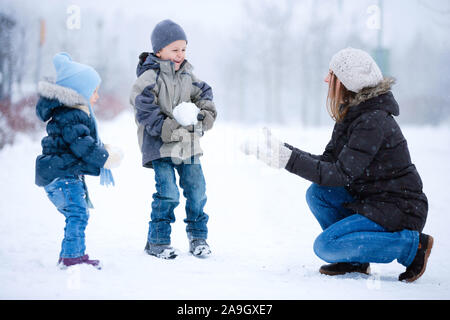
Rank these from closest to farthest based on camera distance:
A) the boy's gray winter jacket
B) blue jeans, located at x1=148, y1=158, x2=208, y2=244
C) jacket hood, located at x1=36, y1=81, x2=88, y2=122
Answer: jacket hood, located at x1=36, y1=81, x2=88, y2=122, the boy's gray winter jacket, blue jeans, located at x1=148, y1=158, x2=208, y2=244

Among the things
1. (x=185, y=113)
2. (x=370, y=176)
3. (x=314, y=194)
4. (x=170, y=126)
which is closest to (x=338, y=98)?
(x=370, y=176)

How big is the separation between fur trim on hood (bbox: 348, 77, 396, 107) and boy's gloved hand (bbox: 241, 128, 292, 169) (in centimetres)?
53

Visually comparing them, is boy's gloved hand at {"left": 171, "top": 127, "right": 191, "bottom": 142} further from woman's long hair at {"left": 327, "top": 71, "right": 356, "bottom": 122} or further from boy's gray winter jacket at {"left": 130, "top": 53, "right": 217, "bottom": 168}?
woman's long hair at {"left": 327, "top": 71, "right": 356, "bottom": 122}

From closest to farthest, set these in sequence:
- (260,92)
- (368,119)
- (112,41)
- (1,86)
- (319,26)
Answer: (368,119), (1,86), (319,26), (112,41), (260,92)

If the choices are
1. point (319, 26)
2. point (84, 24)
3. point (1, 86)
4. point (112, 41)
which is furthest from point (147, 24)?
point (1, 86)

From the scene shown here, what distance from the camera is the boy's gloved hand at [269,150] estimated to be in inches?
104

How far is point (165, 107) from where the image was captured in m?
3.21

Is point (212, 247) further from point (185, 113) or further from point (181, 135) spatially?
point (185, 113)

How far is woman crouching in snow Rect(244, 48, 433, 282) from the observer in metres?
2.62

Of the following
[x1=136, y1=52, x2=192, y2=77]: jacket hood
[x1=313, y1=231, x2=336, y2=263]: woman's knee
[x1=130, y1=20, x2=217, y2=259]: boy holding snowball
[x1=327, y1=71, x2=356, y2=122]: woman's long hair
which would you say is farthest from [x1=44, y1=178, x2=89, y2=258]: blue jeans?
[x1=327, y1=71, x2=356, y2=122]: woman's long hair

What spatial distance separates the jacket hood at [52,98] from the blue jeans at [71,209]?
448 mm

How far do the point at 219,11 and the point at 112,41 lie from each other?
6.97 meters

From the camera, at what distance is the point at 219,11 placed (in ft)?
93.8
